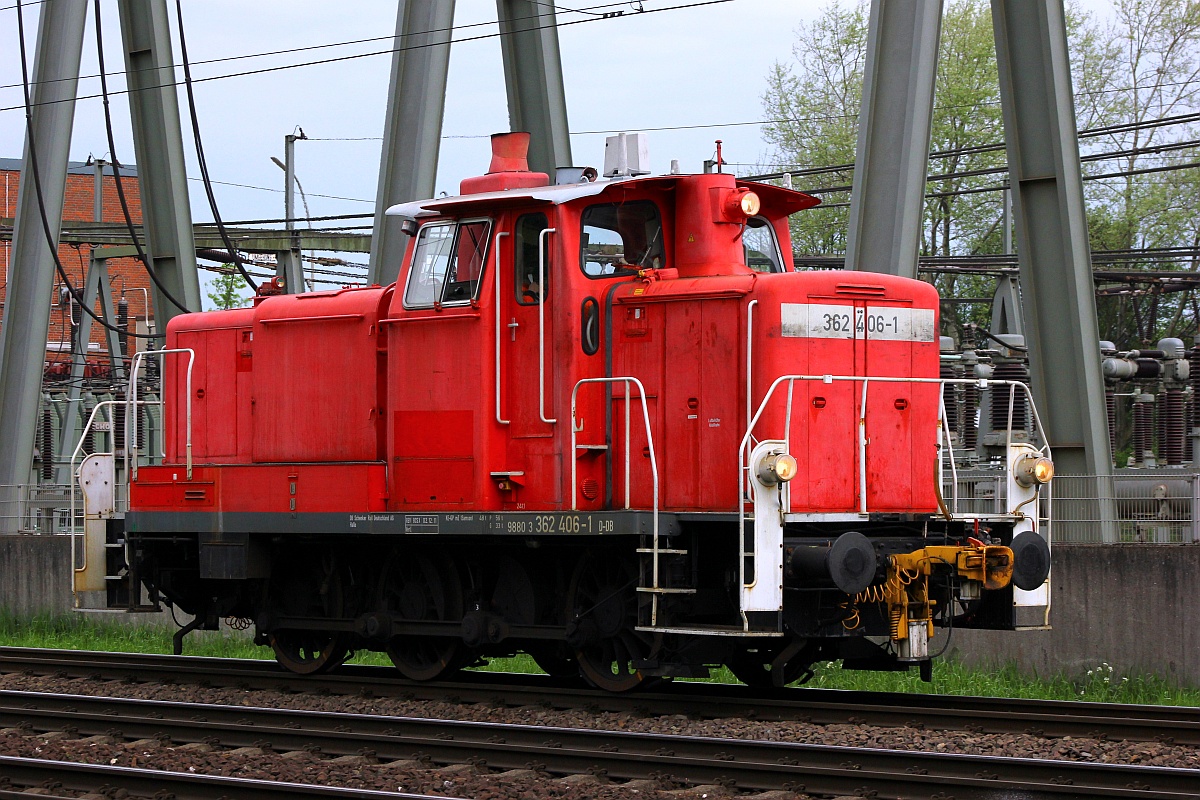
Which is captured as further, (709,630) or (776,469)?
(709,630)

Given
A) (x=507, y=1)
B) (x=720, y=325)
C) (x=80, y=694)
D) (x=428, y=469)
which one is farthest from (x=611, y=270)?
(x=507, y=1)

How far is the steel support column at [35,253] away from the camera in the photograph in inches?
701

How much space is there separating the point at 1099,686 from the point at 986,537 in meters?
2.33

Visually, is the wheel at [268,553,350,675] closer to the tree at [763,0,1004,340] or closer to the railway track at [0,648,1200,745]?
the railway track at [0,648,1200,745]

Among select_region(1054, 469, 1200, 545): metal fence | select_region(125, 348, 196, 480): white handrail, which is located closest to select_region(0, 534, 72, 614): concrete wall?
select_region(125, 348, 196, 480): white handrail

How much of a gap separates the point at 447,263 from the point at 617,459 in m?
1.94

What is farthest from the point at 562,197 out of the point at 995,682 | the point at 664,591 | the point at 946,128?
the point at 946,128

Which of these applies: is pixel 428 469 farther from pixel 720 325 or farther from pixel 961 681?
pixel 961 681

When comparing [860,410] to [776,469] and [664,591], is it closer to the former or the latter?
[776,469]

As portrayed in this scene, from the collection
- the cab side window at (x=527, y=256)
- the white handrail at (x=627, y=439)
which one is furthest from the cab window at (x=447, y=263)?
the white handrail at (x=627, y=439)

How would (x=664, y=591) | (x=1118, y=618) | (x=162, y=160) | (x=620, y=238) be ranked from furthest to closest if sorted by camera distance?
(x=162, y=160), (x=1118, y=618), (x=620, y=238), (x=664, y=591)

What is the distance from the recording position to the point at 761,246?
10.2 metres

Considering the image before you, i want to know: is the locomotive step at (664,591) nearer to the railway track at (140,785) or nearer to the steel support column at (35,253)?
the railway track at (140,785)

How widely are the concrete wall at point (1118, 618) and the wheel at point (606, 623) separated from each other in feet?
11.7
